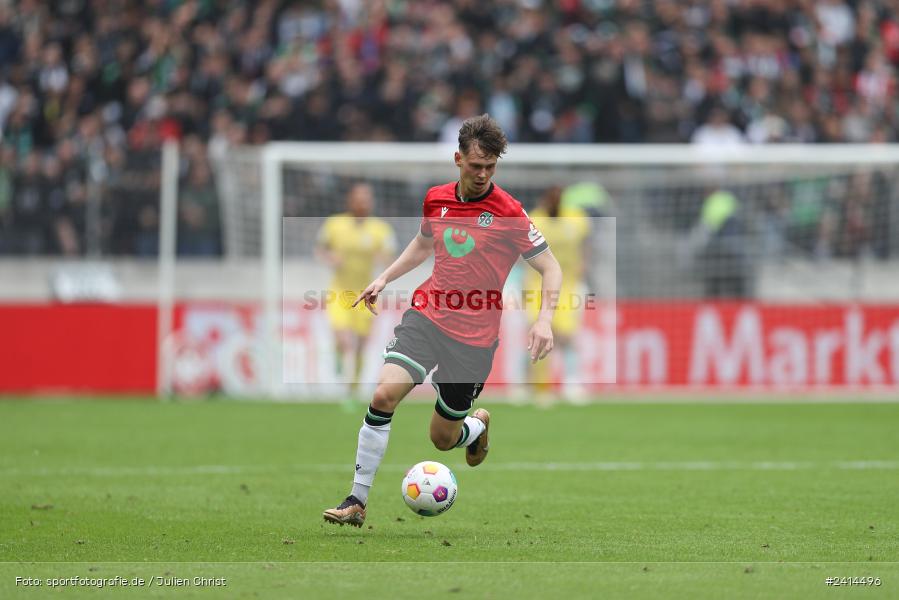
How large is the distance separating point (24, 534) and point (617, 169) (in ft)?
45.8

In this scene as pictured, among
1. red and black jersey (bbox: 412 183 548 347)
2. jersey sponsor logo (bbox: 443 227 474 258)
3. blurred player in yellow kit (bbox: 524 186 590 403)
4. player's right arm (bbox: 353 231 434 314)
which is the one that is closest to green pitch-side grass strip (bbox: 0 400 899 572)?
red and black jersey (bbox: 412 183 548 347)

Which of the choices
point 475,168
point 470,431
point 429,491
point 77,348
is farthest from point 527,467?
point 77,348

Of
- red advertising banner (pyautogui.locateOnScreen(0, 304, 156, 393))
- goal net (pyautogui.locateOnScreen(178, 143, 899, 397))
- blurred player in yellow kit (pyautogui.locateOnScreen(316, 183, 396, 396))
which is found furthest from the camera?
goal net (pyautogui.locateOnScreen(178, 143, 899, 397))

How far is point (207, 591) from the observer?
5.88 metres

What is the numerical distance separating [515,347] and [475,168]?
37.4ft

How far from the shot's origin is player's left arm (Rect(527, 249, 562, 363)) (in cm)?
749

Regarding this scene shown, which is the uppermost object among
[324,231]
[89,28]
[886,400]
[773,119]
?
[89,28]

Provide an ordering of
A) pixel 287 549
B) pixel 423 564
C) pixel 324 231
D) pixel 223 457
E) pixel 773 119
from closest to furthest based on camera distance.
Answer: pixel 423 564, pixel 287 549, pixel 223 457, pixel 324 231, pixel 773 119

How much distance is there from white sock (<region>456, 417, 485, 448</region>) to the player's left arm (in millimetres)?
856

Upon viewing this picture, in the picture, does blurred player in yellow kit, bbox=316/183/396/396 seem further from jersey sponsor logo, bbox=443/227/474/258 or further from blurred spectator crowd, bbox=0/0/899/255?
jersey sponsor logo, bbox=443/227/474/258

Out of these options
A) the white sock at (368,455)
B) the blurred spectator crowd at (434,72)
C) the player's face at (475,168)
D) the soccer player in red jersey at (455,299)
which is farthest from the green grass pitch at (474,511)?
the blurred spectator crowd at (434,72)

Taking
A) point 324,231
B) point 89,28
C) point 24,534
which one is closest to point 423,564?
point 24,534

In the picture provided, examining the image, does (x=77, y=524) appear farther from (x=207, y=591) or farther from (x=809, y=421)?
(x=809, y=421)

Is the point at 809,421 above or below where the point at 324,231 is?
below
